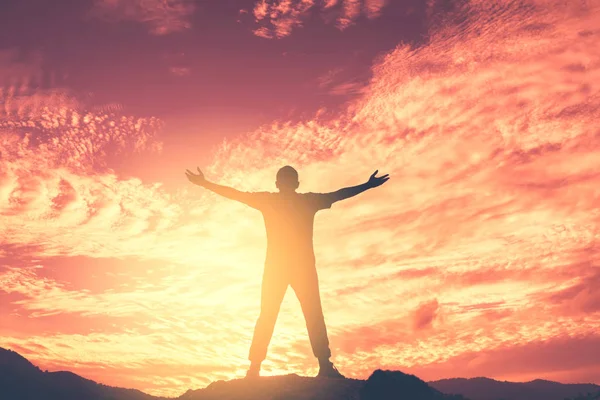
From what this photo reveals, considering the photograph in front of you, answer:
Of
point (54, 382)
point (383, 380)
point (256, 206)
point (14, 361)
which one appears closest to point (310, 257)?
point (256, 206)

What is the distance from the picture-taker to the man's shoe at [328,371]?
10.6 metres

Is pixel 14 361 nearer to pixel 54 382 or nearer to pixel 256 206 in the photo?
pixel 54 382

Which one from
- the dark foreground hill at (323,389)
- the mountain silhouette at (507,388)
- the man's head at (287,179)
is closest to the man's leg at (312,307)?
the dark foreground hill at (323,389)

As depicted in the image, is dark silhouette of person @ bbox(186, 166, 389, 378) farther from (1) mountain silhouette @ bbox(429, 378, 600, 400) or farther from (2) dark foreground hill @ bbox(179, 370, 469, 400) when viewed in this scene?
(1) mountain silhouette @ bbox(429, 378, 600, 400)

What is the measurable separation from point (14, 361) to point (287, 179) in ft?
35.4

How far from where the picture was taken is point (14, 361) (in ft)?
51.5

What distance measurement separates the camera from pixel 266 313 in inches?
426

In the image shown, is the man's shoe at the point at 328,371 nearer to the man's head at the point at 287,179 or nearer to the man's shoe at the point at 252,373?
the man's shoe at the point at 252,373

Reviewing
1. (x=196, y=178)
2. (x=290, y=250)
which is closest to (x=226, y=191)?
(x=196, y=178)

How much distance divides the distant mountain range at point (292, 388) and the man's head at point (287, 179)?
391 cm

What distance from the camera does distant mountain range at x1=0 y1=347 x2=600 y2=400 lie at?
8961mm

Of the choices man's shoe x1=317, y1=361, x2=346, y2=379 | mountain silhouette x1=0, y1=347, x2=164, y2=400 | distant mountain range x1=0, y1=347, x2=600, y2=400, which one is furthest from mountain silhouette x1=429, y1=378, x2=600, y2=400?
mountain silhouette x1=0, y1=347, x2=164, y2=400

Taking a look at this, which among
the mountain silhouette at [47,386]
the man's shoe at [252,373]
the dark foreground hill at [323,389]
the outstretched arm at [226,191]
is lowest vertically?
the dark foreground hill at [323,389]

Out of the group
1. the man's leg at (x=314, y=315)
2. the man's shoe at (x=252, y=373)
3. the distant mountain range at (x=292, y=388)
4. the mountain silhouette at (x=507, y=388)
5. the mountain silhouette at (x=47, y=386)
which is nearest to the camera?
the distant mountain range at (x=292, y=388)
